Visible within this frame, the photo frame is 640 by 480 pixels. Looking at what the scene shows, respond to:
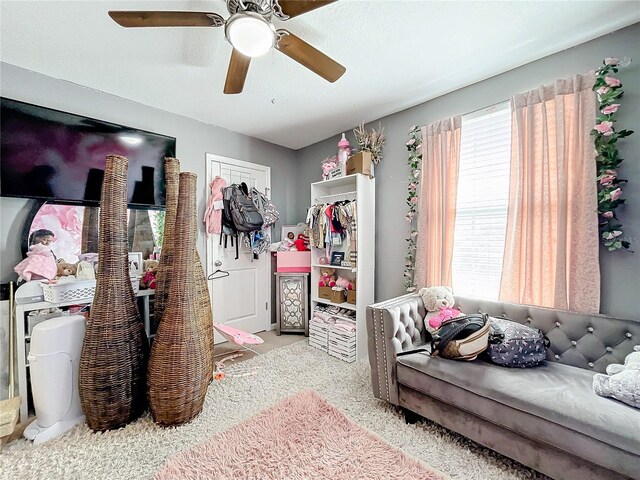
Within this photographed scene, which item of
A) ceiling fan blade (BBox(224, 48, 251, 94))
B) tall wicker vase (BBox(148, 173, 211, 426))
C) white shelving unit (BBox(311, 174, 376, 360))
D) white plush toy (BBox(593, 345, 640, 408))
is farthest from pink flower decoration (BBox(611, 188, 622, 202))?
tall wicker vase (BBox(148, 173, 211, 426))

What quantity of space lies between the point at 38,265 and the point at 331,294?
2.41m

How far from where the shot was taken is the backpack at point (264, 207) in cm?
322

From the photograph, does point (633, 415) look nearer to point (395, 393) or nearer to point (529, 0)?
point (395, 393)

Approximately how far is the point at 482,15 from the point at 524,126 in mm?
812

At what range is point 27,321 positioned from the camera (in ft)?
6.03

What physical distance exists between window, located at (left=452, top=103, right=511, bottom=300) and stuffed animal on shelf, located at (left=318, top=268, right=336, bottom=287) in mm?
1281

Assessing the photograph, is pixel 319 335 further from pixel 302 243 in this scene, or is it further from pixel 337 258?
pixel 302 243

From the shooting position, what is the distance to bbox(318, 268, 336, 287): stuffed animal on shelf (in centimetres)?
309

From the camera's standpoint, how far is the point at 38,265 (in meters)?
1.93

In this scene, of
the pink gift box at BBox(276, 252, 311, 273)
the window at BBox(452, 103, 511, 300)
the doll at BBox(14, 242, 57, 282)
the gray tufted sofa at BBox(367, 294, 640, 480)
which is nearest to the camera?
the gray tufted sofa at BBox(367, 294, 640, 480)

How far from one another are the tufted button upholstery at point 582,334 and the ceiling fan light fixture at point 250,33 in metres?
2.28

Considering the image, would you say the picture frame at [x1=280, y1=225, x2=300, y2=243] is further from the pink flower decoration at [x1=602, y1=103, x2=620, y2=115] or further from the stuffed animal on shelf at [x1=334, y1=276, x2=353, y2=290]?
the pink flower decoration at [x1=602, y1=103, x2=620, y2=115]

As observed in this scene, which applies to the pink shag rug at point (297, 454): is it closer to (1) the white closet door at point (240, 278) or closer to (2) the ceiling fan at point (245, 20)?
(1) the white closet door at point (240, 278)

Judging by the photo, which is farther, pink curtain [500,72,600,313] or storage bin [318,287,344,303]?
storage bin [318,287,344,303]
